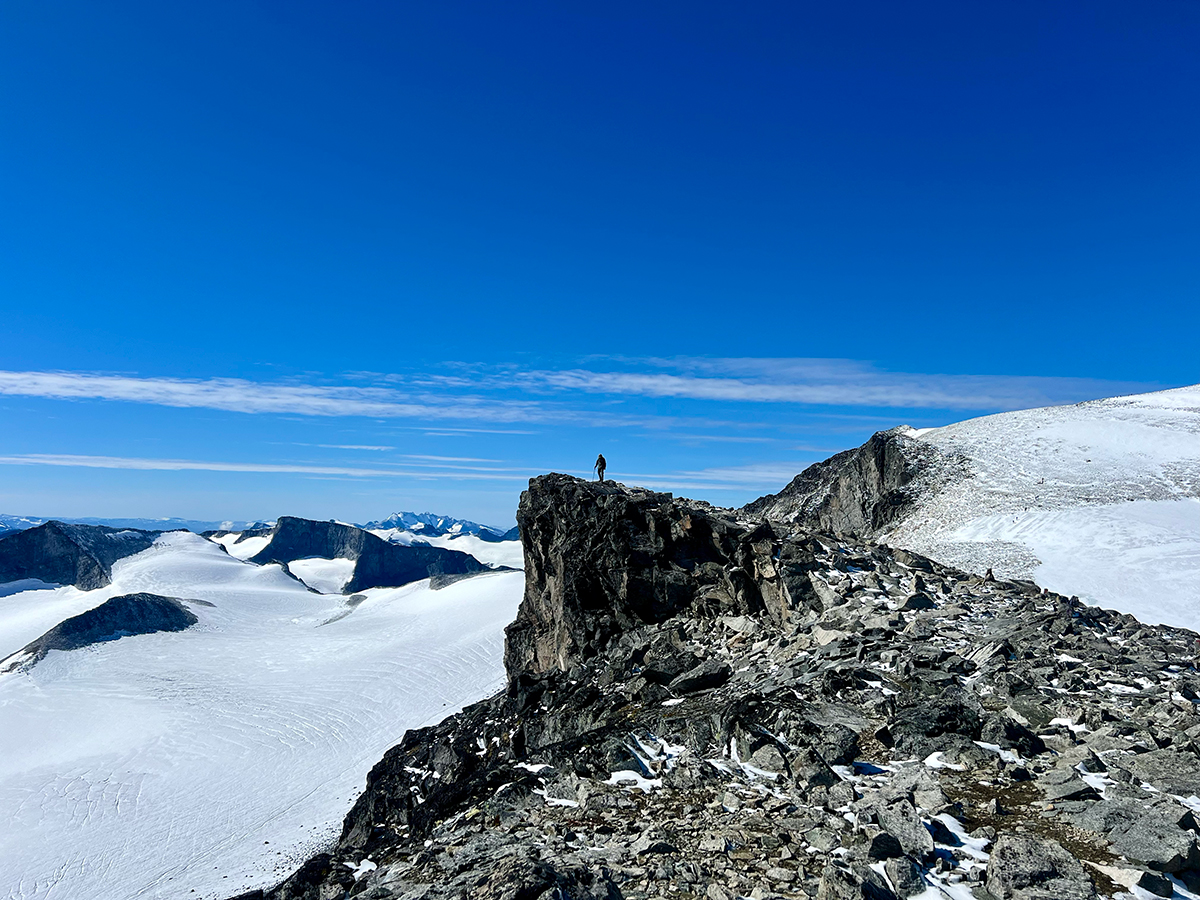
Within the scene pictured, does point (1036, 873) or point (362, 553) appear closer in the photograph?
point (1036, 873)

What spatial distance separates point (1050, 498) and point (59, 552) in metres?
161

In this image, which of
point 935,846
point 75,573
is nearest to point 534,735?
point 935,846

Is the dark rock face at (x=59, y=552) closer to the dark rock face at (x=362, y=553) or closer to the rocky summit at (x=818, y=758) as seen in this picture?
the dark rock face at (x=362, y=553)

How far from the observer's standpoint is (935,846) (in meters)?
8.20

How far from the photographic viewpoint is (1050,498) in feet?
135

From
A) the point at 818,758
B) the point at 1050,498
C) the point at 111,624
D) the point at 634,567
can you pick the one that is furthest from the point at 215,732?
the point at 1050,498

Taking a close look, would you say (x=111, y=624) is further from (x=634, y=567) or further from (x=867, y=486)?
(x=867, y=486)

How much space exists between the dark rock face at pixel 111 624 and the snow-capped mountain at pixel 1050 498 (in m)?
69.5

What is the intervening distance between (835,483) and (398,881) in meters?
49.9

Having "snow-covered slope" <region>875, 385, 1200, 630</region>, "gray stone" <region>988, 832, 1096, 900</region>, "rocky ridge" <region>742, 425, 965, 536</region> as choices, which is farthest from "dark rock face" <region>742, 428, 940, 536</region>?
"gray stone" <region>988, 832, 1096, 900</region>

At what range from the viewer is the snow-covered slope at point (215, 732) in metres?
29.5

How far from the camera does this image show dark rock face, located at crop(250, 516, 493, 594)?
169600mm

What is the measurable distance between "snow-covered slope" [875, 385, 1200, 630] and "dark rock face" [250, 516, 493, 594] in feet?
460

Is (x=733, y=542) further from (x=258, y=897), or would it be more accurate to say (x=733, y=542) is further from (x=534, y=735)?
(x=258, y=897)
